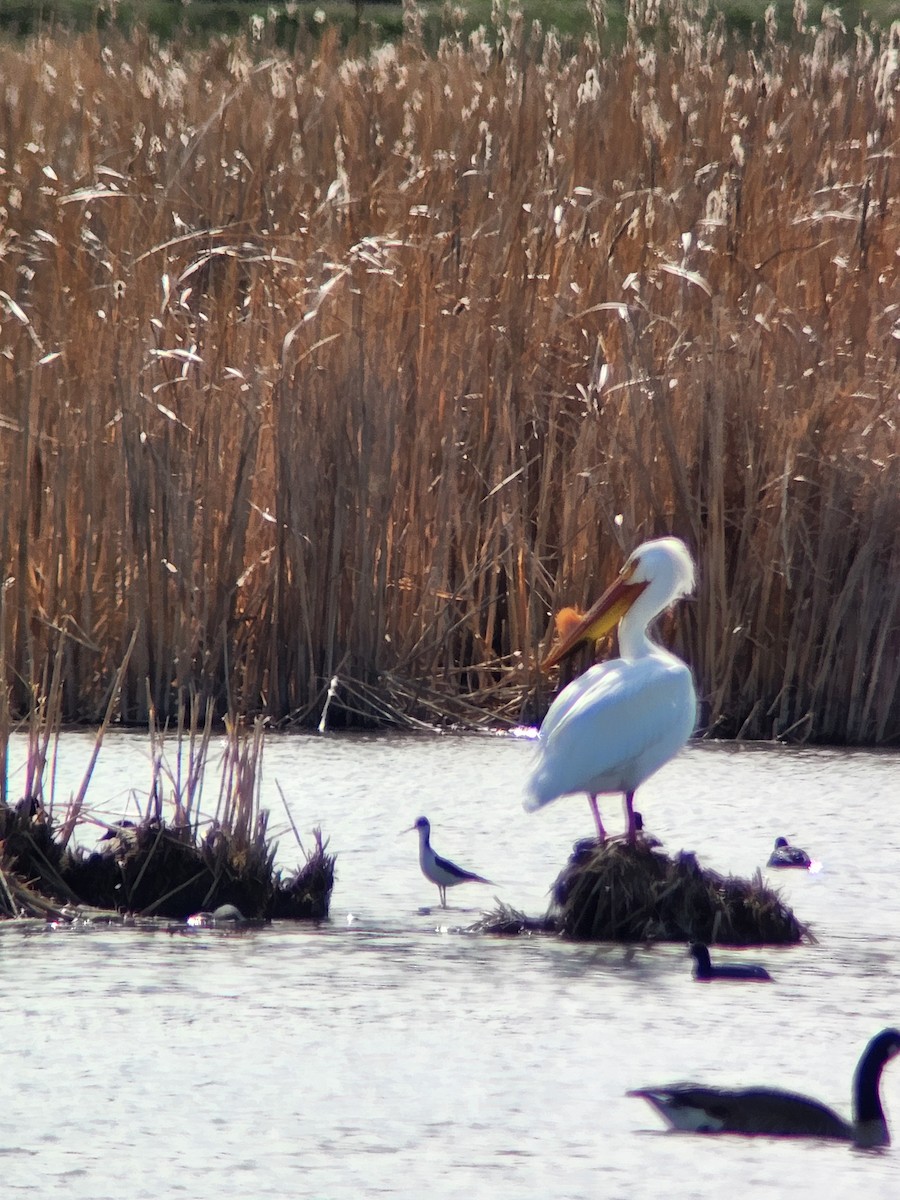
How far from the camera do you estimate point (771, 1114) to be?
3100 millimetres

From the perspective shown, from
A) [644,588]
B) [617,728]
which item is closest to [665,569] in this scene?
[644,588]

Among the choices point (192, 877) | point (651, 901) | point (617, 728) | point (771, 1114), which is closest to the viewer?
point (771, 1114)

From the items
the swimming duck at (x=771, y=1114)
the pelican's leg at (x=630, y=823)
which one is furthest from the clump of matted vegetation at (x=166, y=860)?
the swimming duck at (x=771, y=1114)

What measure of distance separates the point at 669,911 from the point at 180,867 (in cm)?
Answer: 101

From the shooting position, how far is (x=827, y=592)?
6.43 metres

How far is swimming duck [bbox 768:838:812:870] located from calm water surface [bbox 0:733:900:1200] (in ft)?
0.09

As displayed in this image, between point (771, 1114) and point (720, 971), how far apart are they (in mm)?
903

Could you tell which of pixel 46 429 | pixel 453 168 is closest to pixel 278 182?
pixel 453 168

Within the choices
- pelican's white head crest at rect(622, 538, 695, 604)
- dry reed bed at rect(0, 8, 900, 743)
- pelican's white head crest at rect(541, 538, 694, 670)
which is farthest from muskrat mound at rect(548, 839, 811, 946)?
dry reed bed at rect(0, 8, 900, 743)

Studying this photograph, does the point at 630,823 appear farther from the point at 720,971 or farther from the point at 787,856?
the point at 720,971

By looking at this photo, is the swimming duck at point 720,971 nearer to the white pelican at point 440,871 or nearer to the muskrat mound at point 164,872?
the white pelican at point 440,871

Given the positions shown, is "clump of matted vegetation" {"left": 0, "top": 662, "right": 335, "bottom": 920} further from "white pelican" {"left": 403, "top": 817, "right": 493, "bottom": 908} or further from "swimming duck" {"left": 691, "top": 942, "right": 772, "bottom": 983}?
"swimming duck" {"left": 691, "top": 942, "right": 772, "bottom": 983}

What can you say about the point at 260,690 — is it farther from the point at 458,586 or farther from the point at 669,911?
the point at 669,911

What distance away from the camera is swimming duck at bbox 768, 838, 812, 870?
478cm
